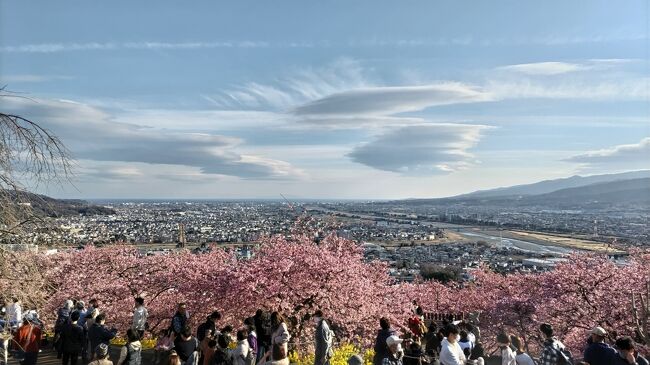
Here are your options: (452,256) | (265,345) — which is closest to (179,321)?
(265,345)

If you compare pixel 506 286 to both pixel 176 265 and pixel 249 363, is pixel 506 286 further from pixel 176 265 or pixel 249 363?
pixel 249 363

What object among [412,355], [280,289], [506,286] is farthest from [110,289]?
[506,286]

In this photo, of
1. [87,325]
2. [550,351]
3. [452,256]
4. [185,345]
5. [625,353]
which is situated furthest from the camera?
[452,256]


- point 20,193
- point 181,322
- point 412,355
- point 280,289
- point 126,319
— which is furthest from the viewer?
point 126,319

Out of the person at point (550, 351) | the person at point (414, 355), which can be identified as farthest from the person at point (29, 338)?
the person at point (550, 351)

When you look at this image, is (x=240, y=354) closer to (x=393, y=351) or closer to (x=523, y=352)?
(x=393, y=351)

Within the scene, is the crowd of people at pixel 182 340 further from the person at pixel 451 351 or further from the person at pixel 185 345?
the person at pixel 451 351

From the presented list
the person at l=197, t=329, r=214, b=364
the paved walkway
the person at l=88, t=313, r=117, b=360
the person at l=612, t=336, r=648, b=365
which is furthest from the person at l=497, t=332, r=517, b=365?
the paved walkway

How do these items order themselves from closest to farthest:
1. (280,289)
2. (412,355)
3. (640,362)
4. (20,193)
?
(20,193)
(640,362)
(412,355)
(280,289)

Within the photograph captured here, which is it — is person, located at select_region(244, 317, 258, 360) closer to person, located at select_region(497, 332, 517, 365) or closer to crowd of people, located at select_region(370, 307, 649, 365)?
crowd of people, located at select_region(370, 307, 649, 365)
